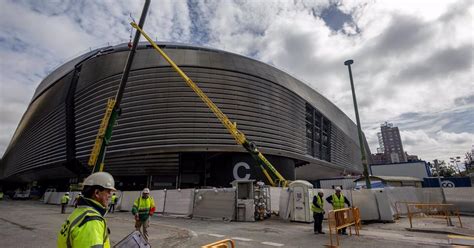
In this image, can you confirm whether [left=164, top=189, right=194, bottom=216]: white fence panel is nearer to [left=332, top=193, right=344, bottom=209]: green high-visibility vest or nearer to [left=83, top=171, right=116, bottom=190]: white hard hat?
[left=332, top=193, right=344, bottom=209]: green high-visibility vest

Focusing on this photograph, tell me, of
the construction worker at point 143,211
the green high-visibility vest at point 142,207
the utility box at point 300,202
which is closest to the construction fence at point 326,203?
the utility box at point 300,202

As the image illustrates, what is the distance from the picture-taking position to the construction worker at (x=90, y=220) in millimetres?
1866

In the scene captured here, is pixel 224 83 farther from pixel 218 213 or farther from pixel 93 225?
pixel 93 225

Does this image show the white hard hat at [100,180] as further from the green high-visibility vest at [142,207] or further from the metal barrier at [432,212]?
the metal barrier at [432,212]

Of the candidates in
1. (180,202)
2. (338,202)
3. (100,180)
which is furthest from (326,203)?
(100,180)

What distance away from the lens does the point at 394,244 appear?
747 centimetres

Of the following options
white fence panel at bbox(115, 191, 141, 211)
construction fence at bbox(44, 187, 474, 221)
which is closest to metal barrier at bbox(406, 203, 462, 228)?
construction fence at bbox(44, 187, 474, 221)

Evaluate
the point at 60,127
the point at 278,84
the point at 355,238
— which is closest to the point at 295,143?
the point at 278,84

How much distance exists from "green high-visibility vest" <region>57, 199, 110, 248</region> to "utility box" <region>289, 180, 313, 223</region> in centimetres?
1272

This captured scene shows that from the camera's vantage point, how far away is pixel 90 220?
1.94 m

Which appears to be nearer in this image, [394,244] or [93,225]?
[93,225]

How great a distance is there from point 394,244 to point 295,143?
34.0 metres

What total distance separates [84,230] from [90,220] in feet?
0.26

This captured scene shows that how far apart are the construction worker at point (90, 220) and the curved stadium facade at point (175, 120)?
Answer: 29430mm
